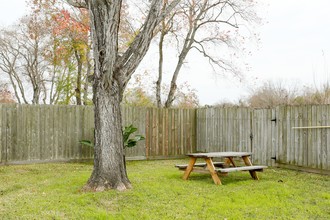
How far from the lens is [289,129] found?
387 inches

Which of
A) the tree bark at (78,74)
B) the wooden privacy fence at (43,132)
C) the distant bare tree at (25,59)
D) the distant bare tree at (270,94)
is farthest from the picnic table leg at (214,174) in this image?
the distant bare tree at (25,59)

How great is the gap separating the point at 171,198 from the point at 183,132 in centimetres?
728

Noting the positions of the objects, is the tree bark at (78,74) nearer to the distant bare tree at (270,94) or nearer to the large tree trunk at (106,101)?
the distant bare tree at (270,94)

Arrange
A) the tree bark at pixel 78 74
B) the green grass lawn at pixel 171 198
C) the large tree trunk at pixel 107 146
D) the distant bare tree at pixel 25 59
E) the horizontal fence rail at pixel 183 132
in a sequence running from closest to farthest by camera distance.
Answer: the green grass lawn at pixel 171 198 < the large tree trunk at pixel 107 146 < the horizontal fence rail at pixel 183 132 < the tree bark at pixel 78 74 < the distant bare tree at pixel 25 59

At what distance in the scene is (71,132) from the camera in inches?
452

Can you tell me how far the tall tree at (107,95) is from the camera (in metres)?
6.60

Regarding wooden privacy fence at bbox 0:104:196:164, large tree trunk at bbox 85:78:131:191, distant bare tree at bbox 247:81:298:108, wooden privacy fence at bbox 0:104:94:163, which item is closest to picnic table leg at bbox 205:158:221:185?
large tree trunk at bbox 85:78:131:191

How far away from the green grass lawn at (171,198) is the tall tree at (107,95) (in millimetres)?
391

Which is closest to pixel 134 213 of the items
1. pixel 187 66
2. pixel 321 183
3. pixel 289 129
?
pixel 321 183

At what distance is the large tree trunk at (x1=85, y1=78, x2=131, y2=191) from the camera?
660cm

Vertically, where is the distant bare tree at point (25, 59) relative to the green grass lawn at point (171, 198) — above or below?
above

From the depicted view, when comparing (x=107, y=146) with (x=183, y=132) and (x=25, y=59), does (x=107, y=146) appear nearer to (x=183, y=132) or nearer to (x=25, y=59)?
(x=183, y=132)

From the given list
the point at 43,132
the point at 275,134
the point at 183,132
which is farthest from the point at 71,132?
the point at 275,134

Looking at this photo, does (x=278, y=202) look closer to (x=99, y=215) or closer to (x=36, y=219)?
(x=99, y=215)
